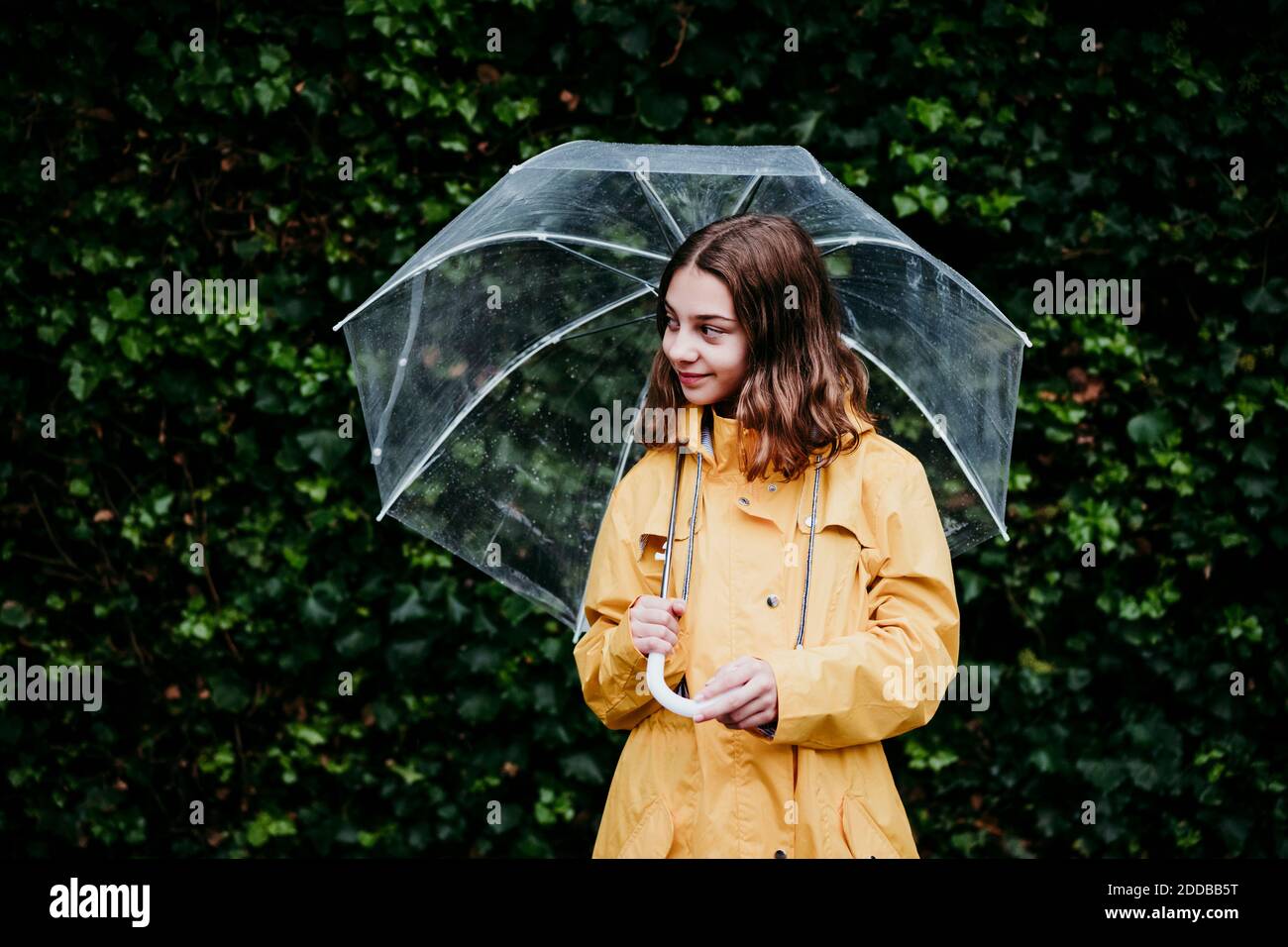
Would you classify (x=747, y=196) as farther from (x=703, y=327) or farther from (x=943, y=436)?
(x=943, y=436)

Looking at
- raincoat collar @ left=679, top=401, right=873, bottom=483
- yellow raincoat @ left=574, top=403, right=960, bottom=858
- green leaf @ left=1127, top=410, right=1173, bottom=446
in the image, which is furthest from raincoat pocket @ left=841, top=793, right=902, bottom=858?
green leaf @ left=1127, top=410, right=1173, bottom=446

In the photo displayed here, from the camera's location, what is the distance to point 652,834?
6.41 feet

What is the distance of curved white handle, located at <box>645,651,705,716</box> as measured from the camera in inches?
70.7

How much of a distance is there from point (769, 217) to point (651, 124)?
1449 mm

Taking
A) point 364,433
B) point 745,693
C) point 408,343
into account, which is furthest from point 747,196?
point 364,433

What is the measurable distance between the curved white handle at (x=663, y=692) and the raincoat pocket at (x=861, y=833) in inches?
13.3

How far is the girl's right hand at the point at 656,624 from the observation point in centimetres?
183

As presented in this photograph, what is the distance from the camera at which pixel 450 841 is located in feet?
11.6

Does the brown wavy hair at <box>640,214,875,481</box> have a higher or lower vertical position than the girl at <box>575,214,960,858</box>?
higher

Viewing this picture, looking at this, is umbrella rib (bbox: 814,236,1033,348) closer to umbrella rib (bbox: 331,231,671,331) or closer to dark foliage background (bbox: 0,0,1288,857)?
umbrella rib (bbox: 331,231,671,331)

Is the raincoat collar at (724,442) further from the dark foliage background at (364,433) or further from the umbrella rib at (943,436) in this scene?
the dark foliage background at (364,433)

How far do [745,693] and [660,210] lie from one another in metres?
0.90

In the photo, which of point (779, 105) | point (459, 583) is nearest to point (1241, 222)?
point (779, 105)

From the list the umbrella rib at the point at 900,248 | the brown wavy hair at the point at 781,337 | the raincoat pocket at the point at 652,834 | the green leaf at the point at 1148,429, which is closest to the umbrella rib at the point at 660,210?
the brown wavy hair at the point at 781,337
